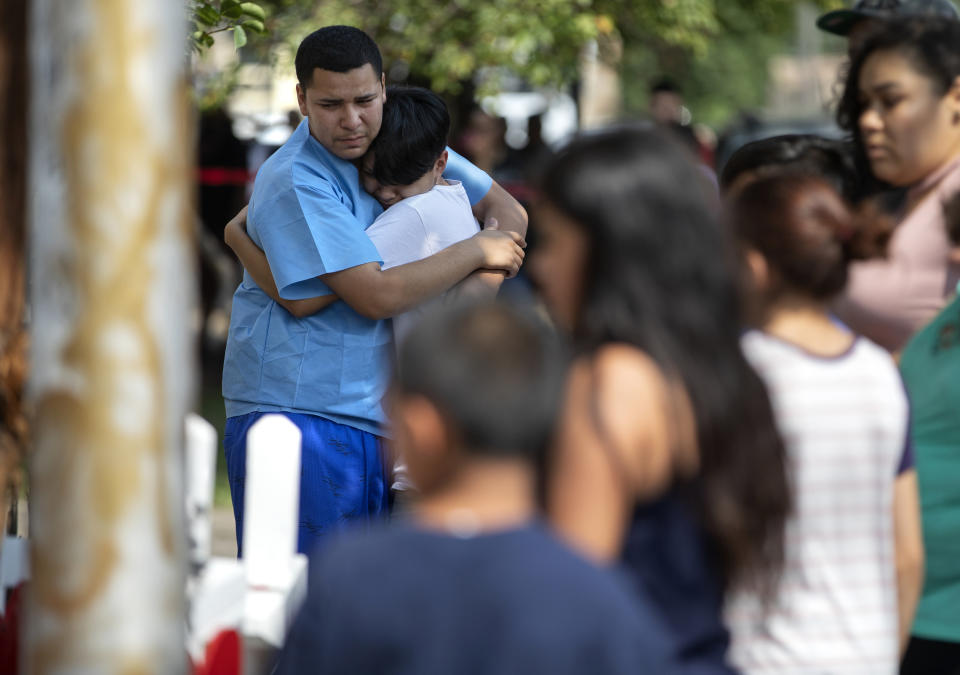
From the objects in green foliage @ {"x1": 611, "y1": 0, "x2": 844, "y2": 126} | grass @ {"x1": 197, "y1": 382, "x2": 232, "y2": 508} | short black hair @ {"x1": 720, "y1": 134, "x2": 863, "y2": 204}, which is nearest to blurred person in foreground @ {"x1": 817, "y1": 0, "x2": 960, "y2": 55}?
short black hair @ {"x1": 720, "y1": 134, "x2": 863, "y2": 204}

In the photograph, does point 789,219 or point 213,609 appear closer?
point 789,219

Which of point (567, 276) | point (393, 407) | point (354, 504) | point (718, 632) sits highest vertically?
point (567, 276)

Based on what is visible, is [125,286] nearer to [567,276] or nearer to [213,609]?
[567,276]

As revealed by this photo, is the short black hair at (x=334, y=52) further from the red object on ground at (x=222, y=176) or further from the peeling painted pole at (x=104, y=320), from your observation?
the red object on ground at (x=222, y=176)

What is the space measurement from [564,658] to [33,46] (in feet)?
3.08

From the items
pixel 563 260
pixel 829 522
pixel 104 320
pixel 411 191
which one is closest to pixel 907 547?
pixel 829 522

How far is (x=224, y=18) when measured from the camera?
11.3 ft

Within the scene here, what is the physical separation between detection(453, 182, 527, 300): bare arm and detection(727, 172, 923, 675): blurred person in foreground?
125 cm

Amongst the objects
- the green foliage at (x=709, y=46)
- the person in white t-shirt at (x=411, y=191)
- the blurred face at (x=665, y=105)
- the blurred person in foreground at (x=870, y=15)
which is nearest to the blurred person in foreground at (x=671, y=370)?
the blurred person in foreground at (x=870, y=15)

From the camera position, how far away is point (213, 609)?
2.34m

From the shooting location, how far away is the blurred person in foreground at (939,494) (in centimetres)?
239

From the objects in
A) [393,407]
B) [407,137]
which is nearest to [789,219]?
[393,407]

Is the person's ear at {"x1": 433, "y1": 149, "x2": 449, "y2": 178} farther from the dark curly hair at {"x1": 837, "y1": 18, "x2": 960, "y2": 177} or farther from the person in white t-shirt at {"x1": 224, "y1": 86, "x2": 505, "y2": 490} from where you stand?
the dark curly hair at {"x1": 837, "y1": 18, "x2": 960, "y2": 177}

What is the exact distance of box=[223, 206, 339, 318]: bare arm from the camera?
10.7 feet
